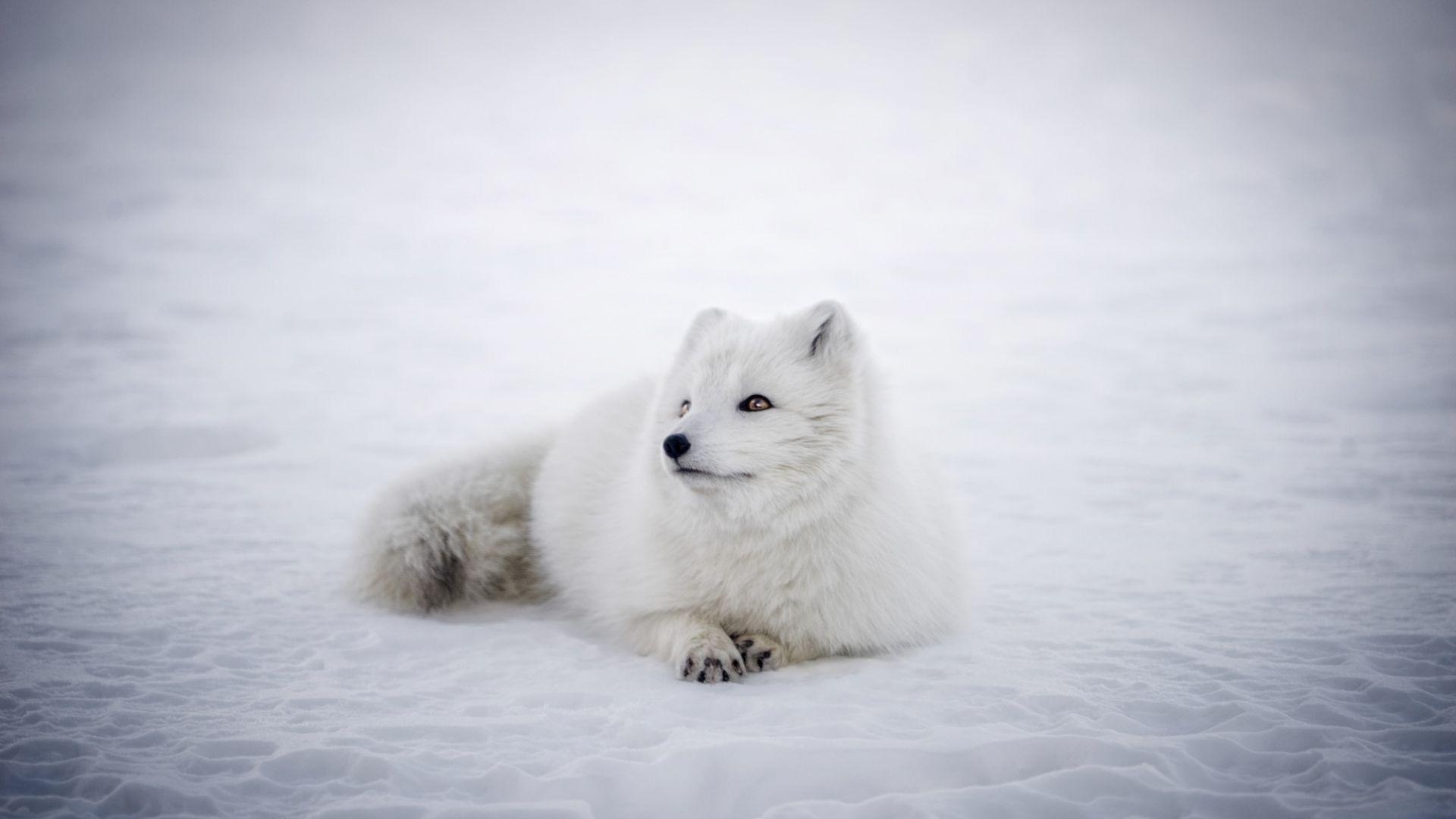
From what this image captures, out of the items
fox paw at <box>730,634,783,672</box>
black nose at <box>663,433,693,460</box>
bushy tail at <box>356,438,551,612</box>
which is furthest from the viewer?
bushy tail at <box>356,438,551,612</box>

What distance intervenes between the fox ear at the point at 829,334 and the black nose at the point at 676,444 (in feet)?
2.02

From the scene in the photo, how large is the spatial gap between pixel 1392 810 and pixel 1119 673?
964mm

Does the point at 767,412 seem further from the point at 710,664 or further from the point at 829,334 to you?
the point at 710,664

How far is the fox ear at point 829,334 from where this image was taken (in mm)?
3053

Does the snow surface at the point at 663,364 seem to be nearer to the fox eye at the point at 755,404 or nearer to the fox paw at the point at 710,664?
the fox paw at the point at 710,664

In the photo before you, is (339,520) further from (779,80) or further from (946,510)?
(779,80)

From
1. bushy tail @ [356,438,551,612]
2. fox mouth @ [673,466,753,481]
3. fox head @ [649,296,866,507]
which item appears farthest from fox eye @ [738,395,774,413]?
bushy tail @ [356,438,551,612]

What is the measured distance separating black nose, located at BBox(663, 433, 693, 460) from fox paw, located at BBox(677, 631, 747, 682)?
691mm

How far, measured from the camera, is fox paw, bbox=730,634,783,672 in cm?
296

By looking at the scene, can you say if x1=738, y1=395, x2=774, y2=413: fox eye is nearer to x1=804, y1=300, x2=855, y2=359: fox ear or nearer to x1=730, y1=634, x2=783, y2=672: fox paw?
x1=804, y1=300, x2=855, y2=359: fox ear

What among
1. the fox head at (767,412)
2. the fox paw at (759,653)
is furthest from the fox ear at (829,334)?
the fox paw at (759,653)

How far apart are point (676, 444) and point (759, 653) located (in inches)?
32.7

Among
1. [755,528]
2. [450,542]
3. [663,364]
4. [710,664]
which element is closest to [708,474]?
[755,528]

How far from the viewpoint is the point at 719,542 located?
9.93ft
